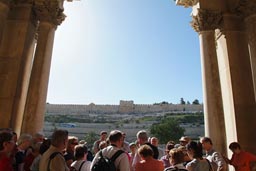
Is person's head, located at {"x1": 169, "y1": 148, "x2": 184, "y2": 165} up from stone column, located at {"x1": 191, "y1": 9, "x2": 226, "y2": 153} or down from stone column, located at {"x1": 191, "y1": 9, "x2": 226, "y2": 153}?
down

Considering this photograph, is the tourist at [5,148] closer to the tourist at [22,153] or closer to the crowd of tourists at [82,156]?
the crowd of tourists at [82,156]

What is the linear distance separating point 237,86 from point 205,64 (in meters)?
2.20

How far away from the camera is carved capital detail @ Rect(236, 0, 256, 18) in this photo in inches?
484

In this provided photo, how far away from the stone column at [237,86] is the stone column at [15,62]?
10.5 metres

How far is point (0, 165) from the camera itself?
5.39 metres

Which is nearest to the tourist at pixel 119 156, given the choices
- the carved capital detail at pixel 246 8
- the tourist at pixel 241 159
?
the tourist at pixel 241 159

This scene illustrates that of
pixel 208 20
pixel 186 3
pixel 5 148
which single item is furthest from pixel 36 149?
pixel 186 3

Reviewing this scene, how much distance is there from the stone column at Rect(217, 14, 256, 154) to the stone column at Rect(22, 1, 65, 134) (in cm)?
965

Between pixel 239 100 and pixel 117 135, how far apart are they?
8.12 meters

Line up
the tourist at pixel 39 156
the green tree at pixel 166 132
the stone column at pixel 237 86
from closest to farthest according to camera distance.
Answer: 1. the tourist at pixel 39 156
2. the stone column at pixel 237 86
3. the green tree at pixel 166 132

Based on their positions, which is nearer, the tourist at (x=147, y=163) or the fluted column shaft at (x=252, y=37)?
the tourist at (x=147, y=163)

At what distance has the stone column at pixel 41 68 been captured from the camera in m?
11.7

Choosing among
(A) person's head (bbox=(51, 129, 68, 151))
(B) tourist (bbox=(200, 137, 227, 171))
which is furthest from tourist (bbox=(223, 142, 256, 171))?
(A) person's head (bbox=(51, 129, 68, 151))

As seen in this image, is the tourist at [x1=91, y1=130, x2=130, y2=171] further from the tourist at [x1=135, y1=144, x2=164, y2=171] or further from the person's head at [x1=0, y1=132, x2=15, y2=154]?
the person's head at [x1=0, y1=132, x2=15, y2=154]
